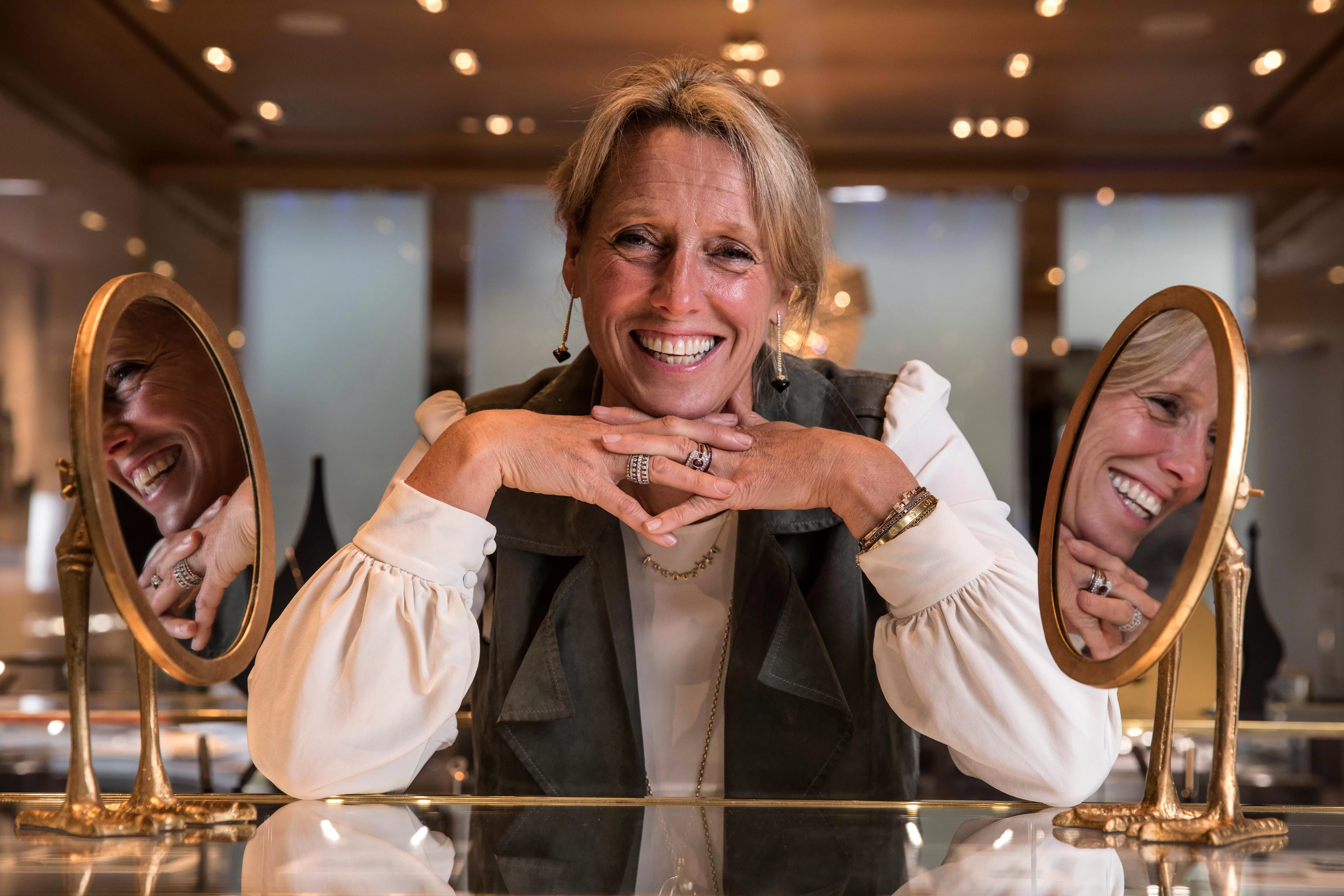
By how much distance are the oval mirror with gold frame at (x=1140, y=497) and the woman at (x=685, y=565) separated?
0.18 metres

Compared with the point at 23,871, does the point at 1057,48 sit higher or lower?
higher

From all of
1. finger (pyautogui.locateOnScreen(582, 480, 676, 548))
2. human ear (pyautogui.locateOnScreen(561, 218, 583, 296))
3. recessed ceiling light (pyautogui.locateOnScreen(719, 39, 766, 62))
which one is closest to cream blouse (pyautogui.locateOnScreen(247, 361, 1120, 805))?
finger (pyautogui.locateOnScreen(582, 480, 676, 548))

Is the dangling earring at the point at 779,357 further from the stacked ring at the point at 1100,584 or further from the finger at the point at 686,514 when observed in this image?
the stacked ring at the point at 1100,584

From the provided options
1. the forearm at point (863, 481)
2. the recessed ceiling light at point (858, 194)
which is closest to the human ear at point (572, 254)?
the forearm at point (863, 481)

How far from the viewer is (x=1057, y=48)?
4449mm

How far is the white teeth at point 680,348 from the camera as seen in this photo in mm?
1259

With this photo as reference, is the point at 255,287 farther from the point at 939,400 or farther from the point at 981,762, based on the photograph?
the point at 981,762

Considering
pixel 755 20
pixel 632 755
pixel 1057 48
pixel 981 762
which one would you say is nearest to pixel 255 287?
pixel 755 20

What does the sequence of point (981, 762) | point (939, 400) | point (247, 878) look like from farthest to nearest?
point (939, 400) < point (981, 762) < point (247, 878)

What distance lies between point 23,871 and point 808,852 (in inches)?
20.6

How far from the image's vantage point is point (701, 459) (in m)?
1.12

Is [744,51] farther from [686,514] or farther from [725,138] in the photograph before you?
[686,514]

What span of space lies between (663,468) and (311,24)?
13.0 feet

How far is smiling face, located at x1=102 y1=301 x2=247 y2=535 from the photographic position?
0.79 metres
